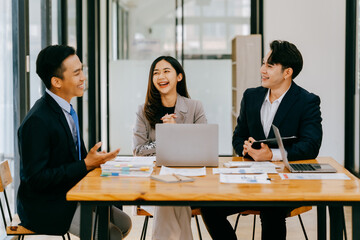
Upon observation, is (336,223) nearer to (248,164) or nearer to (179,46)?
(248,164)

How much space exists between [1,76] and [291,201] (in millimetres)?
2308

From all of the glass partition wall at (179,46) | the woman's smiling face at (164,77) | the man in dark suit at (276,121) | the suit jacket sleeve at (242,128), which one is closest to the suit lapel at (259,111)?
the man in dark suit at (276,121)

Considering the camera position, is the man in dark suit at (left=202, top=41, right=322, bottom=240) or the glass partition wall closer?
the man in dark suit at (left=202, top=41, right=322, bottom=240)

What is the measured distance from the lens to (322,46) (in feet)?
A: 20.2

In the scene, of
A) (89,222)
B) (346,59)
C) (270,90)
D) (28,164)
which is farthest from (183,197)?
(346,59)

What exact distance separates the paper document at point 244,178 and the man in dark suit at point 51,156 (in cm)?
58

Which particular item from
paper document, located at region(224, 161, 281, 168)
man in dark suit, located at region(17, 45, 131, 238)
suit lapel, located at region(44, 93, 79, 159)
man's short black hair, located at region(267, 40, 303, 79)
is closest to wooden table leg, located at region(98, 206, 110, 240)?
man in dark suit, located at region(17, 45, 131, 238)

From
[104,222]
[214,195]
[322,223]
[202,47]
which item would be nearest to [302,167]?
[322,223]

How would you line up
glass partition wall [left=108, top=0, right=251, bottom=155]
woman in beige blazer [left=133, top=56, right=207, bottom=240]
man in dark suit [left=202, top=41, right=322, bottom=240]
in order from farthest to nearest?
glass partition wall [left=108, top=0, right=251, bottom=155] → woman in beige blazer [left=133, top=56, right=207, bottom=240] → man in dark suit [left=202, top=41, right=322, bottom=240]

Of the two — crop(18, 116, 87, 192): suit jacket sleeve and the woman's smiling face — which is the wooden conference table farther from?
the woman's smiling face

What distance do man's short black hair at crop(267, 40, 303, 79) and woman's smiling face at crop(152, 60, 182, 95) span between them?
64 cm

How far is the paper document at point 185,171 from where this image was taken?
2.35 metres

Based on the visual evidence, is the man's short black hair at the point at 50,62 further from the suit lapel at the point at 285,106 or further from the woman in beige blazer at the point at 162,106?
the suit lapel at the point at 285,106

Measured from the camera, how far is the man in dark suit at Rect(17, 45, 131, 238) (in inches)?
90.6
